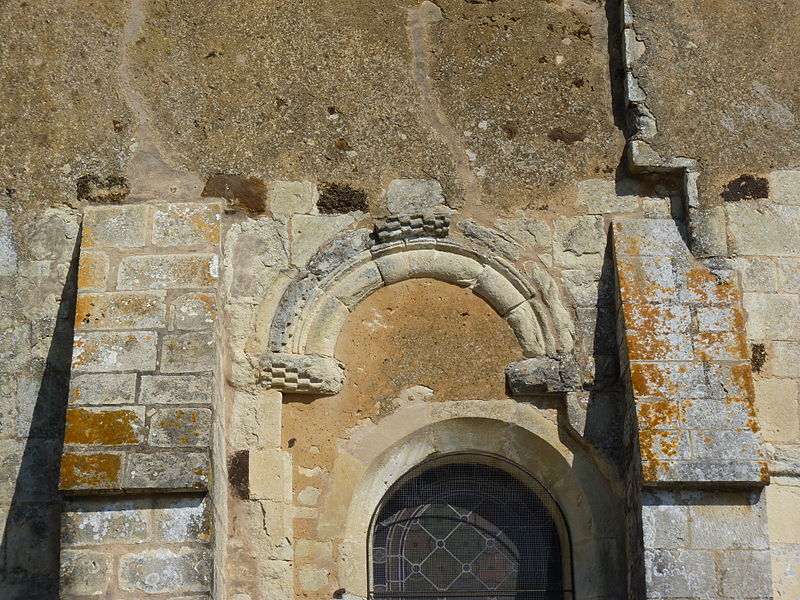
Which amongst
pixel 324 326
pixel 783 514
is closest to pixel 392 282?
pixel 324 326

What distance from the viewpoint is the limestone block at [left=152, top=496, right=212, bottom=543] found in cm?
504

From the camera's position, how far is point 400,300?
232 inches

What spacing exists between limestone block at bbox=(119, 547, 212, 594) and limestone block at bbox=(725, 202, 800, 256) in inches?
109

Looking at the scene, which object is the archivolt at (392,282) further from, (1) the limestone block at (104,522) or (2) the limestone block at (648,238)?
(1) the limestone block at (104,522)

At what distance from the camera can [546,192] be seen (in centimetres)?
599

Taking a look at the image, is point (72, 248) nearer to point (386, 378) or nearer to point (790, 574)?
point (386, 378)

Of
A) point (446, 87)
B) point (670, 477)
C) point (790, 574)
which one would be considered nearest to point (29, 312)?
point (446, 87)

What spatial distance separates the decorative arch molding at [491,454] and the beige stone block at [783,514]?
637 millimetres

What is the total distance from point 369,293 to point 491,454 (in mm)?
928

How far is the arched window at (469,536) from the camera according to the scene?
18.7 ft

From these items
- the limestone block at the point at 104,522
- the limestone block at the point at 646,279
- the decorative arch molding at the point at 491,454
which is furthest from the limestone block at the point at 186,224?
the limestone block at the point at 646,279

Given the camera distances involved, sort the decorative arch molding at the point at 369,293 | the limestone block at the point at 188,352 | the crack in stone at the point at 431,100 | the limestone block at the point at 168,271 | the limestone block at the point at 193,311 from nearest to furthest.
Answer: the limestone block at the point at 188,352, the limestone block at the point at 193,311, the limestone block at the point at 168,271, the decorative arch molding at the point at 369,293, the crack in stone at the point at 431,100

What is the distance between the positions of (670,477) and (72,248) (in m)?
2.90

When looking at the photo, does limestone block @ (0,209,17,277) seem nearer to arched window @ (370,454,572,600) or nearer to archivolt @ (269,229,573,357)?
archivolt @ (269,229,573,357)
